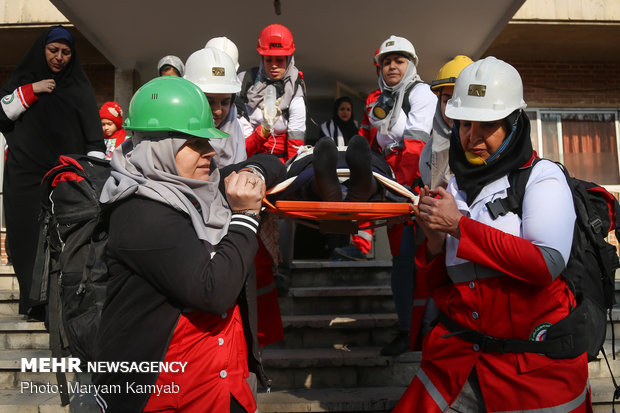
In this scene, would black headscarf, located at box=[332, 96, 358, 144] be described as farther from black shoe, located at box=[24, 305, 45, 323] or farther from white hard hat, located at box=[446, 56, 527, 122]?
white hard hat, located at box=[446, 56, 527, 122]

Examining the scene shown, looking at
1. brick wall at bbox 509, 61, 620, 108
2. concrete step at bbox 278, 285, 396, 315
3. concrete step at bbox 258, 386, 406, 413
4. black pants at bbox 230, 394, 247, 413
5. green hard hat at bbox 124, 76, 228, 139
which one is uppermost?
brick wall at bbox 509, 61, 620, 108

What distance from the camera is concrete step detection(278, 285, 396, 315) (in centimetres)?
488

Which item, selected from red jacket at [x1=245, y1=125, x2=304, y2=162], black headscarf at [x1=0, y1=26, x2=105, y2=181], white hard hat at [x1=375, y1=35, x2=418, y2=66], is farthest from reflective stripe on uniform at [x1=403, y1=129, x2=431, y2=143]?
black headscarf at [x1=0, y1=26, x2=105, y2=181]

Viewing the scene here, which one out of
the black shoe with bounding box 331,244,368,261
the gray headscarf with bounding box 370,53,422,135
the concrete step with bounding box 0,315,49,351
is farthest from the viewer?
the black shoe with bounding box 331,244,368,261

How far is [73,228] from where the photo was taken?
2.89 m

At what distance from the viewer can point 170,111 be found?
1934 millimetres

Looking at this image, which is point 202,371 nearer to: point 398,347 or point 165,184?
point 165,184

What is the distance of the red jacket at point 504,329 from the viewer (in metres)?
1.89

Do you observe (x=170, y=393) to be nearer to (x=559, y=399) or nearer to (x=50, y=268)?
(x=559, y=399)

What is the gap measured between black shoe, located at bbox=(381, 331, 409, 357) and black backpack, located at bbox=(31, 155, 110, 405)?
2.30 metres

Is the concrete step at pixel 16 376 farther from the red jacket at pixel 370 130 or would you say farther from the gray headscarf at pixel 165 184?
the red jacket at pixel 370 130

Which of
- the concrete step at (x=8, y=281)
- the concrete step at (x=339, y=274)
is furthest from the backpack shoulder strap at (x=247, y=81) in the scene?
the concrete step at (x=8, y=281)

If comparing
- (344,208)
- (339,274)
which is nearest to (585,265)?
(344,208)

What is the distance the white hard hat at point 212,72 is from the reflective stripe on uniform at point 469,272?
1.86 m
